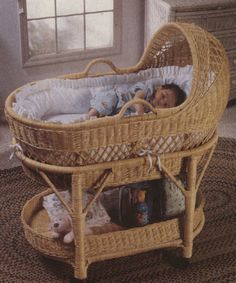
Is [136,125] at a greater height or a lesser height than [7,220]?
greater

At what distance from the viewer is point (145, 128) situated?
1.99m

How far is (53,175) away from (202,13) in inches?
Result: 63.1

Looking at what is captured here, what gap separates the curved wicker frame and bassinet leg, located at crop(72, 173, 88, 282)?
7 cm

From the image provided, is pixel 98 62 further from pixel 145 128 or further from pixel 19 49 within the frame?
pixel 19 49

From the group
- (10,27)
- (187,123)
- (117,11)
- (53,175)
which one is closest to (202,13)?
(117,11)

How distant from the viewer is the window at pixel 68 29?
3.50 m

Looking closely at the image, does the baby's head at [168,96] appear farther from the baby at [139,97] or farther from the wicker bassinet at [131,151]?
the wicker bassinet at [131,151]

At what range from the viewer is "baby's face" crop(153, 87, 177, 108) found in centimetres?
232

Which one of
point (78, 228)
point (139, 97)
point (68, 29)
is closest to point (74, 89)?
point (139, 97)

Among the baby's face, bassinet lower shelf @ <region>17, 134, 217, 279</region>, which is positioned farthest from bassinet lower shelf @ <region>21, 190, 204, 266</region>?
the baby's face

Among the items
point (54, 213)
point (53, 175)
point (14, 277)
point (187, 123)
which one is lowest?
point (14, 277)

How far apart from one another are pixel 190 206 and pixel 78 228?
414 millimetres

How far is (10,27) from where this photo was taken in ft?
11.1

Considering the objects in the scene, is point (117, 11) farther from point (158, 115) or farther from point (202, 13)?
point (158, 115)
